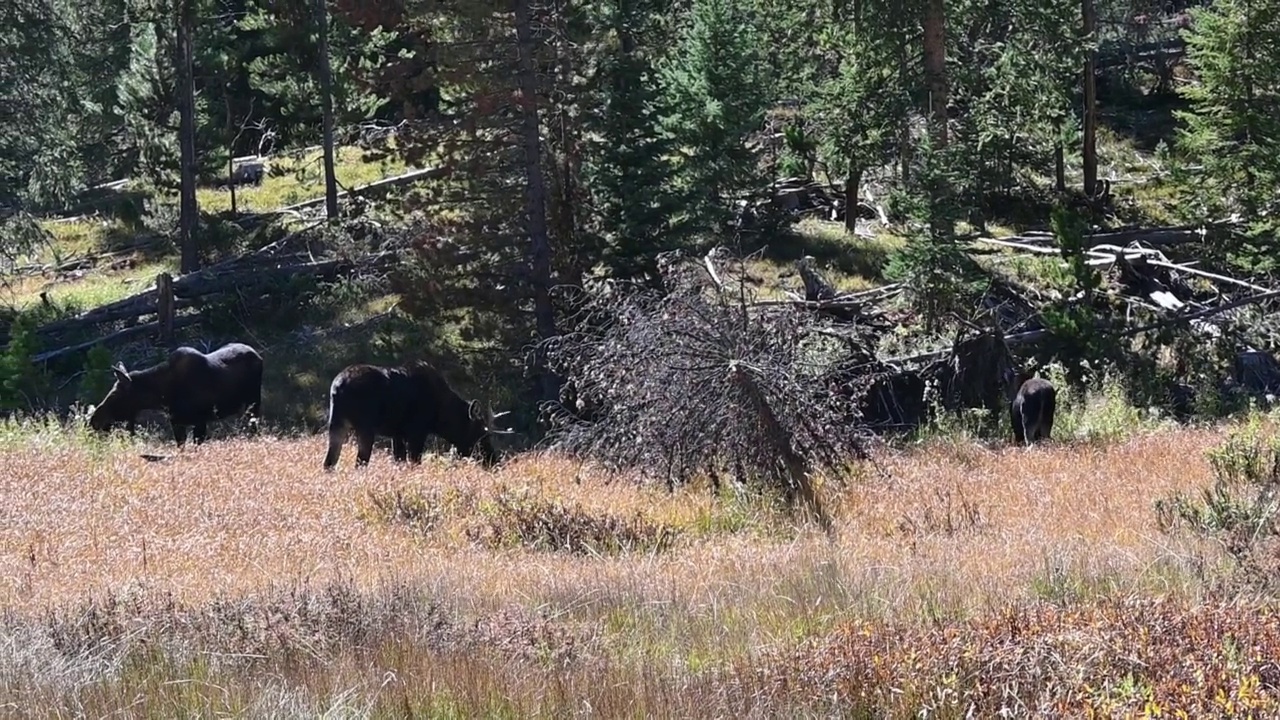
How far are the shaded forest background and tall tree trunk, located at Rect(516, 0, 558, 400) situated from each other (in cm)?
6

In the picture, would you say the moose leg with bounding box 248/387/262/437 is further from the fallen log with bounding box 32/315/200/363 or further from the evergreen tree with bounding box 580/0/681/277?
→ the fallen log with bounding box 32/315/200/363

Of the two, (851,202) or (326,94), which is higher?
(326,94)

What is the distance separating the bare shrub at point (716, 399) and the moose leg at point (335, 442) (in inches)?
158

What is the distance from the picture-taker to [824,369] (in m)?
14.1

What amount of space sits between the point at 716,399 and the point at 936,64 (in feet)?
49.1

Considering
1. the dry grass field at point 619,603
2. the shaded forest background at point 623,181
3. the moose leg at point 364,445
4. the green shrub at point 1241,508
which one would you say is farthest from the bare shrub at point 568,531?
the moose leg at point 364,445

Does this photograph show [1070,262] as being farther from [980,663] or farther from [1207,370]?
[980,663]

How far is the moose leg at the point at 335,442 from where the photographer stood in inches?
653

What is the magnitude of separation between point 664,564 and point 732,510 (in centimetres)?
294

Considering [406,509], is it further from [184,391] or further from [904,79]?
[904,79]

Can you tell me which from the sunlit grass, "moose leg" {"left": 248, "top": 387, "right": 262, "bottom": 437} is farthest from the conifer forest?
the sunlit grass

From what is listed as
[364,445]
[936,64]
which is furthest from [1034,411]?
[364,445]

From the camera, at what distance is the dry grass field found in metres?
5.97

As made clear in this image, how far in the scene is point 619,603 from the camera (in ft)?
26.6
